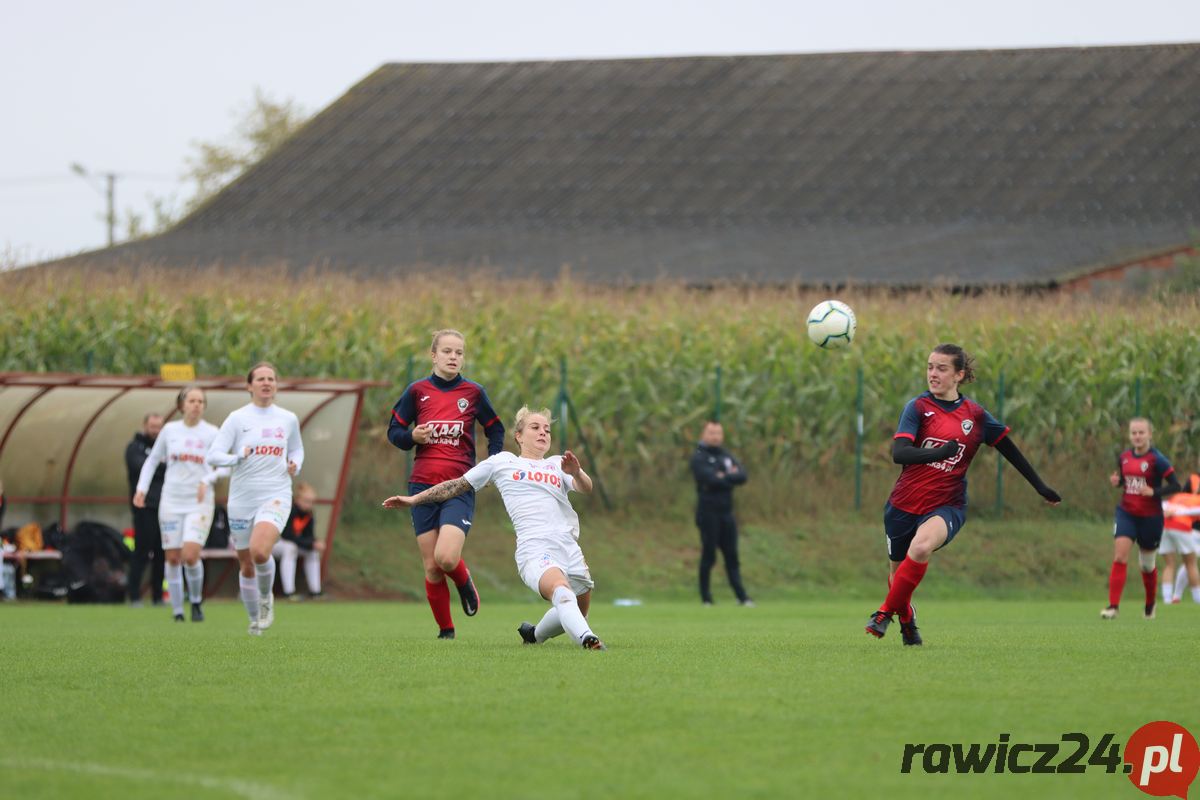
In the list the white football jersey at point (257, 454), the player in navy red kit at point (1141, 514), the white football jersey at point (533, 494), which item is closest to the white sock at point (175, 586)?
the white football jersey at point (257, 454)

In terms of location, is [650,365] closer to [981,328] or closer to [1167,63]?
[981,328]

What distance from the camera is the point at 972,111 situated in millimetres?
45969

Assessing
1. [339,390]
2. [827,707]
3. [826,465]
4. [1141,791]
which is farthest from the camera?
[826,465]

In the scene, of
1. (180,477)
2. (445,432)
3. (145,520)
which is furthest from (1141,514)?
(145,520)

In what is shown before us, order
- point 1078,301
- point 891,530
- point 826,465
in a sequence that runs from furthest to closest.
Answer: point 1078,301 → point 826,465 → point 891,530

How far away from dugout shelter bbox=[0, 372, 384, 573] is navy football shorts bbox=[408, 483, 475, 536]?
11.5 meters

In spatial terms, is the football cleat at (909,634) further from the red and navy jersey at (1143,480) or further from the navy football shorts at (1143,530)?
the red and navy jersey at (1143,480)

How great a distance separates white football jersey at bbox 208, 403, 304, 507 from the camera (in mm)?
14000

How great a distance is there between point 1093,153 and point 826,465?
64.0 ft

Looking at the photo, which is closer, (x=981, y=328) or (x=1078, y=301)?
(x=981, y=328)

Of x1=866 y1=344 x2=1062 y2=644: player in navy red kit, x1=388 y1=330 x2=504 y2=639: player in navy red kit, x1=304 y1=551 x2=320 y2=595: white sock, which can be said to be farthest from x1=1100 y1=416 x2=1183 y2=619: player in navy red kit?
x1=304 y1=551 x2=320 y2=595: white sock

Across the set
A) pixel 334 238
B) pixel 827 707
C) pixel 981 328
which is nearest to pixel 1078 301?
pixel 981 328

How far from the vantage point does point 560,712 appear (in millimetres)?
7895

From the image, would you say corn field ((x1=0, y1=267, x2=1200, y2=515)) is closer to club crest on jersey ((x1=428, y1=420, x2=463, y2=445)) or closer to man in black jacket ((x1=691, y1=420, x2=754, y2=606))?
man in black jacket ((x1=691, y1=420, x2=754, y2=606))
